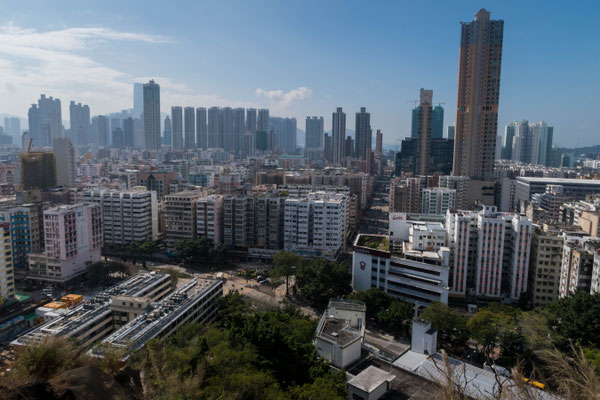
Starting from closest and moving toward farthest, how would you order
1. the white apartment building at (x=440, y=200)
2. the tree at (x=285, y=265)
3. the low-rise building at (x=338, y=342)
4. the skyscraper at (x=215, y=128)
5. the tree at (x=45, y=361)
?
the tree at (x=45, y=361), the low-rise building at (x=338, y=342), the tree at (x=285, y=265), the white apartment building at (x=440, y=200), the skyscraper at (x=215, y=128)

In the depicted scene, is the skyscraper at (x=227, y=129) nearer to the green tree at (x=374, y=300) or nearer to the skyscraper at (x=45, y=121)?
the skyscraper at (x=45, y=121)

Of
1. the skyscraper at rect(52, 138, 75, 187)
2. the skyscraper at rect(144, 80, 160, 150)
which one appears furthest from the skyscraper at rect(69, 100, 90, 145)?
the skyscraper at rect(52, 138, 75, 187)

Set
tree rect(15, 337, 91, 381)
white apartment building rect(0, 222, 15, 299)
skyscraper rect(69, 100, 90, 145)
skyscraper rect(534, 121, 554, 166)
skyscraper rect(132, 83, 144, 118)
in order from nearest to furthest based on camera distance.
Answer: tree rect(15, 337, 91, 381) → white apartment building rect(0, 222, 15, 299) → skyscraper rect(534, 121, 554, 166) → skyscraper rect(69, 100, 90, 145) → skyscraper rect(132, 83, 144, 118)

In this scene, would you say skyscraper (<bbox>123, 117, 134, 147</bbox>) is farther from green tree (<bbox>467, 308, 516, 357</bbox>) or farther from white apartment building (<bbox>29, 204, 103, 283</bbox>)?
green tree (<bbox>467, 308, 516, 357</bbox>)

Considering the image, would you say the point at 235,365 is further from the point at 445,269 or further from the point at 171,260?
the point at 171,260

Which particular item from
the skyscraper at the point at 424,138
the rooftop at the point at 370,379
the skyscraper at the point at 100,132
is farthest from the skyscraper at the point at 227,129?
the rooftop at the point at 370,379
